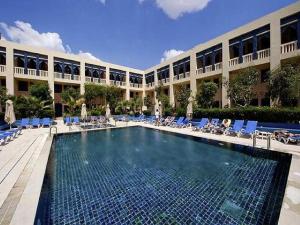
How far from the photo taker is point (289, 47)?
50.5 feet

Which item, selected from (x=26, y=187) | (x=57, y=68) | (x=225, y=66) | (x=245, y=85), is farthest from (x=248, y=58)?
(x=57, y=68)

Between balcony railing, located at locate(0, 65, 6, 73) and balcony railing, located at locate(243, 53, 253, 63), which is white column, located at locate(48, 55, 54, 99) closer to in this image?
balcony railing, located at locate(0, 65, 6, 73)

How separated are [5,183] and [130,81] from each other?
32.1 m

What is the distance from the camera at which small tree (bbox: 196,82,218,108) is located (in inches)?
749

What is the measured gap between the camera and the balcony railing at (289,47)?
15080 millimetres

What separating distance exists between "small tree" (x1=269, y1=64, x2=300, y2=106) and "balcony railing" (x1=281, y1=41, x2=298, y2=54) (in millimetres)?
2639

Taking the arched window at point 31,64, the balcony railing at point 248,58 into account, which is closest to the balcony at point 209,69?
the balcony railing at point 248,58

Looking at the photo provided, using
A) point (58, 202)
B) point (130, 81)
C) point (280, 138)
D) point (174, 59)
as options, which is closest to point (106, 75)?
point (130, 81)

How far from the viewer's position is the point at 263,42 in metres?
18.7

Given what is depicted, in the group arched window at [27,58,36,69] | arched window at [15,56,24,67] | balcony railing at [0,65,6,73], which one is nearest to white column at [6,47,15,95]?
balcony railing at [0,65,6,73]

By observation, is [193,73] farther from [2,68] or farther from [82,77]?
[2,68]

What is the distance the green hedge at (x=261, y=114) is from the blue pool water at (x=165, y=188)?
493 centimetres

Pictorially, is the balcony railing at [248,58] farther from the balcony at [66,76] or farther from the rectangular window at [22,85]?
the rectangular window at [22,85]

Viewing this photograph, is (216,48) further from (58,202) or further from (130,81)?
(58,202)
